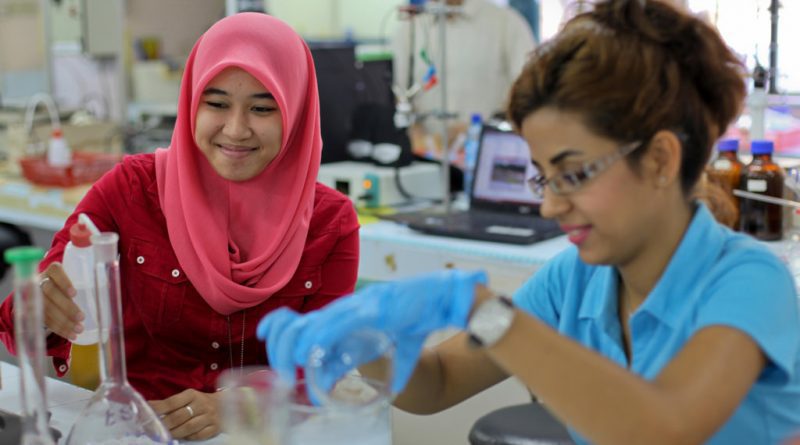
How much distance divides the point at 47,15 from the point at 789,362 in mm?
4298

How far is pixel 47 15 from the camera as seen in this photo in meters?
4.60

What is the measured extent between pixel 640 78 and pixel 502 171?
6.10 ft

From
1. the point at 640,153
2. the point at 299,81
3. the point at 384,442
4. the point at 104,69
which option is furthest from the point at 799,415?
the point at 104,69

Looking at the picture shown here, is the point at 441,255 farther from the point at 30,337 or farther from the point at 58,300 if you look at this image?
the point at 30,337

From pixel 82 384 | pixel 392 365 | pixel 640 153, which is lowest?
pixel 82 384

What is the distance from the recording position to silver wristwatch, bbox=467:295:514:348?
891mm

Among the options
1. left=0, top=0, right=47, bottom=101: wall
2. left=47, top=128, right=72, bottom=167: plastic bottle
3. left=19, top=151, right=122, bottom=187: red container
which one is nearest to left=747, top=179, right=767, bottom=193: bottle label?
left=19, top=151, right=122, bottom=187: red container

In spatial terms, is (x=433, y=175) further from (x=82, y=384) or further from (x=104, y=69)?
(x=104, y=69)

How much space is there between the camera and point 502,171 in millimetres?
2898

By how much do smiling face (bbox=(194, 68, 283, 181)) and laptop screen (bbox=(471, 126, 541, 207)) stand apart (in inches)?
49.5

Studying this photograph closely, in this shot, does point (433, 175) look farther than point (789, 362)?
Yes

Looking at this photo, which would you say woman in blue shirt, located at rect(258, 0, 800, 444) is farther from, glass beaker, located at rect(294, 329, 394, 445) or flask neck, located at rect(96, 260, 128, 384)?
flask neck, located at rect(96, 260, 128, 384)

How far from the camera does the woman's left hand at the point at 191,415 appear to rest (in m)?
1.35

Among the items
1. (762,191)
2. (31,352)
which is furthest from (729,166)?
(31,352)
